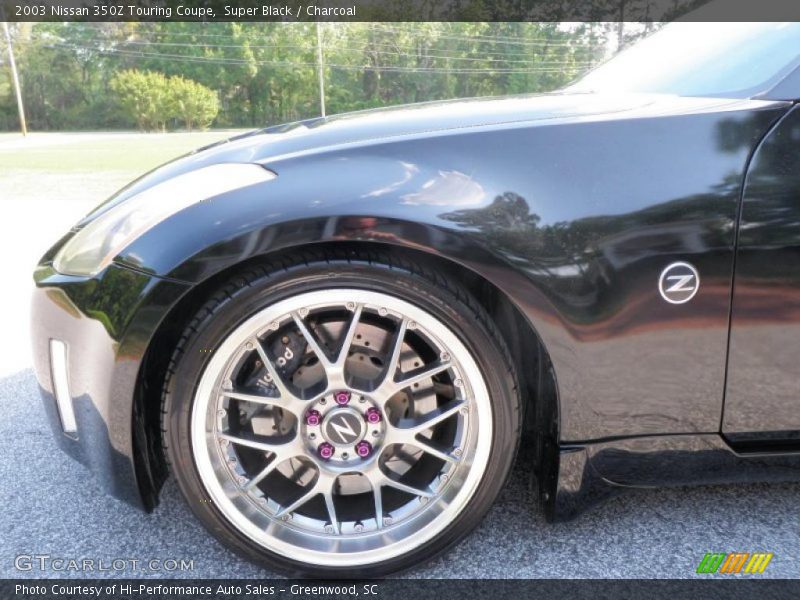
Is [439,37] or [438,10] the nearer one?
[438,10]

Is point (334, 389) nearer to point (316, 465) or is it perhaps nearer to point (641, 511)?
point (316, 465)

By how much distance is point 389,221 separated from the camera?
139 centimetres

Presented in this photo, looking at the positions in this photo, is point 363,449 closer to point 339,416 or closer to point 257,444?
point 339,416

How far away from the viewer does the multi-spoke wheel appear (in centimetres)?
143

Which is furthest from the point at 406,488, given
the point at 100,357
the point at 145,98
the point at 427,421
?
the point at 145,98

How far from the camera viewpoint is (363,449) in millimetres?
1575

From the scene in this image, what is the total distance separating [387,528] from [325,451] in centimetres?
27

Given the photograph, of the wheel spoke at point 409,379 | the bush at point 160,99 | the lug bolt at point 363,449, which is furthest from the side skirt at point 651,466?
the bush at point 160,99

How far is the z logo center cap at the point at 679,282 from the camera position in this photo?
1.40 meters

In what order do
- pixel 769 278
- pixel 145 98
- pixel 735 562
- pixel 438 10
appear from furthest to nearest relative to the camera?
pixel 145 98
pixel 438 10
pixel 735 562
pixel 769 278

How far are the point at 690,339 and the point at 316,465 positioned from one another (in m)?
1.01

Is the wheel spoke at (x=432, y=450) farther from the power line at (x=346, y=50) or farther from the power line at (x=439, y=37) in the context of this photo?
the power line at (x=346, y=50)

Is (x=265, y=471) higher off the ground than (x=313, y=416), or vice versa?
(x=313, y=416)

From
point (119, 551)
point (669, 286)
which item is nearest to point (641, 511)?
point (669, 286)
